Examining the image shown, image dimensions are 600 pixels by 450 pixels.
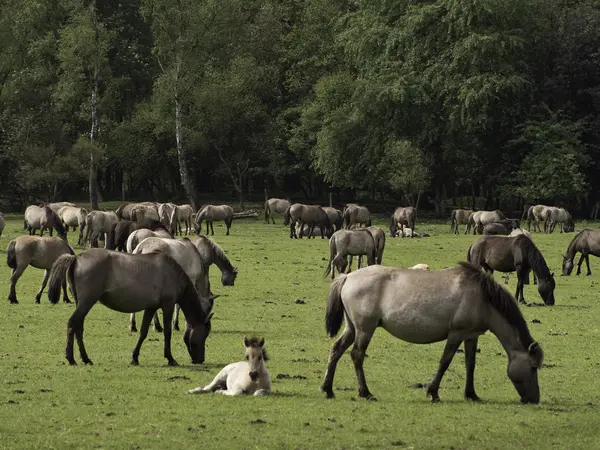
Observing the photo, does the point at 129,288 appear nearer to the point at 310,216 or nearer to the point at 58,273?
the point at 58,273

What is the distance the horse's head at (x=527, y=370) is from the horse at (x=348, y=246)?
18.5 metres

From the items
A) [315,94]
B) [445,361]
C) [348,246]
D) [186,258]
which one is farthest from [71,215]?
[445,361]

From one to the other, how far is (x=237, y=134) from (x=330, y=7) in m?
10.7

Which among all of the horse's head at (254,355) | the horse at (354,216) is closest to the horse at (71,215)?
the horse at (354,216)

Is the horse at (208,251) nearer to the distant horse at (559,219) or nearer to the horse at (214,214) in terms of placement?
the horse at (214,214)

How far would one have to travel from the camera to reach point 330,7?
7562cm

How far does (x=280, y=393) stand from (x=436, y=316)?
7.17 feet

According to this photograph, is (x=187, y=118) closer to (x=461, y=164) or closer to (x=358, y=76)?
(x=358, y=76)

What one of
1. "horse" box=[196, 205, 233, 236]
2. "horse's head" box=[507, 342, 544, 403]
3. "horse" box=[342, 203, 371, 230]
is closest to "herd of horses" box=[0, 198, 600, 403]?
"horse's head" box=[507, 342, 544, 403]

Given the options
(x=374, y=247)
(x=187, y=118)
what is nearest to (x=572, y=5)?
(x=187, y=118)

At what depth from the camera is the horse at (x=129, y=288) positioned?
16.0m

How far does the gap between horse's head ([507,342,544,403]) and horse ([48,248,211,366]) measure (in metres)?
5.05

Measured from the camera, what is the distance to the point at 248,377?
13.8 meters

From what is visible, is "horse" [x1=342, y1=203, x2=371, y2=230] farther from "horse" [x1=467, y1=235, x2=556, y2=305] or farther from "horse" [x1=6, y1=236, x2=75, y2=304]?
"horse" [x1=6, y1=236, x2=75, y2=304]
